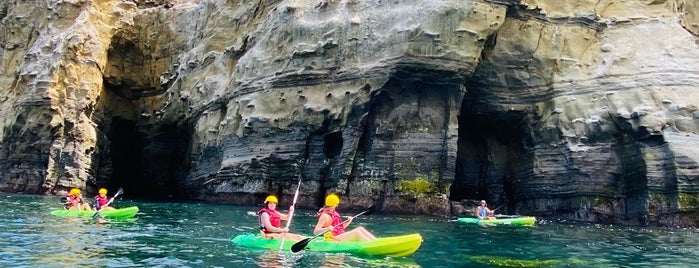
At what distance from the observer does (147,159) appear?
144 ft

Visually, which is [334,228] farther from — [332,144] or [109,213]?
[332,144]

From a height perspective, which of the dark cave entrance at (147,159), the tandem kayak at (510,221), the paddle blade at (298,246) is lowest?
the paddle blade at (298,246)

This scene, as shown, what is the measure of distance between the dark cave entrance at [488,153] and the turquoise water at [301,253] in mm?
6139

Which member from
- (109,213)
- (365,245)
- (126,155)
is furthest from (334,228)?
(126,155)

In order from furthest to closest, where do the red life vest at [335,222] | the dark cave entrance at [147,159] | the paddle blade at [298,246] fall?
1. the dark cave entrance at [147,159]
2. the red life vest at [335,222]
3. the paddle blade at [298,246]

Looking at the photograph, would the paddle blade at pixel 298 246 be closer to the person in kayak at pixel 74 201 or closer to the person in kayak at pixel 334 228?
the person in kayak at pixel 334 228

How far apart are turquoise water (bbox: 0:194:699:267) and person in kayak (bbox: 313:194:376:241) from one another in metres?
0.96

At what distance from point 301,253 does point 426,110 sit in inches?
650

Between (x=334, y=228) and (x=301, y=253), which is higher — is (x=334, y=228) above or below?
above

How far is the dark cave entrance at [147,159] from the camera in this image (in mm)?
42906

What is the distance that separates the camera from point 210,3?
140ft

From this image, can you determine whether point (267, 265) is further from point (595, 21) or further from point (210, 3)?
point (210, 3)

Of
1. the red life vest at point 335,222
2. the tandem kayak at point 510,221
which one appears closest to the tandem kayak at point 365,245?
the red life vest at point 335,222

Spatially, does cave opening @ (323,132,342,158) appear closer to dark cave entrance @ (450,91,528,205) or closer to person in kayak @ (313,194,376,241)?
dark cave entrance @ (450,91,528,205)
